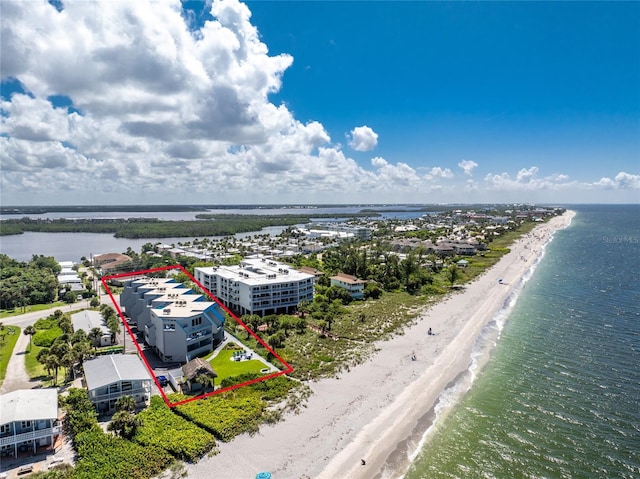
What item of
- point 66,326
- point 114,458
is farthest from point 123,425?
point 66,326

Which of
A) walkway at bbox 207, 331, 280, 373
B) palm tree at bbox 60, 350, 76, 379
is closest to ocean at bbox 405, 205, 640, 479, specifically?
walkway at bbox 207, 331, 280, 373

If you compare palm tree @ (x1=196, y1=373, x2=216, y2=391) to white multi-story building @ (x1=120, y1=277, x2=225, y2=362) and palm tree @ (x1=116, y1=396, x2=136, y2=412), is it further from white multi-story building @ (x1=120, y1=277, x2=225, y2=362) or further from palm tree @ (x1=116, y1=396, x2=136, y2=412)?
white multi-story building @ (x1=120, y1=277, x2=225, y2=362)

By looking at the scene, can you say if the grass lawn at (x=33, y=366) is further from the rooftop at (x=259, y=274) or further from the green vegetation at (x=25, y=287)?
the rooftop at (x=259, y=274)

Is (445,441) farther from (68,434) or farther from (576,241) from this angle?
(576,241)

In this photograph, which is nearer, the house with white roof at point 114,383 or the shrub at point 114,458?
the shrub at point 114,458

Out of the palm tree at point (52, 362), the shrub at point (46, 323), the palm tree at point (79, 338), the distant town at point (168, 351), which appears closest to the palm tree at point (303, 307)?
the distant town at point (168, 351)

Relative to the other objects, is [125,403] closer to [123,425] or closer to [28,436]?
[123,425]

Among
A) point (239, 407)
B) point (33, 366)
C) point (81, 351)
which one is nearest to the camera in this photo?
point (239, 407)
